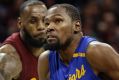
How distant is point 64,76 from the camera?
3924mm

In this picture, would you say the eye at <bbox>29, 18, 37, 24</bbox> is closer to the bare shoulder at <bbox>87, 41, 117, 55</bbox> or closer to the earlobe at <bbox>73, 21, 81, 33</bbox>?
the earlobe at <bbox>73, 21, 81, 33</bbox>

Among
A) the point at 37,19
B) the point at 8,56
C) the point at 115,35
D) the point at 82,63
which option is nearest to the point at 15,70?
the point at 8,56

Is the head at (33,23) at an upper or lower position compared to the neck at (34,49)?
upper

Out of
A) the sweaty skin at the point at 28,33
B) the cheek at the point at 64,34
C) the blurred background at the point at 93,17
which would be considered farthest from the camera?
the blurred background at the point at 93,17

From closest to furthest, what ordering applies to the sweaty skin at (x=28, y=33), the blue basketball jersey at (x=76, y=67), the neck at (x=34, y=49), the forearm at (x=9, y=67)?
the blue basketball jersey at (x=76, y=67), the forearm at (x=9, y=67), the sweaty skin at (x=28, y=33), the neck at (x=34, y=49)

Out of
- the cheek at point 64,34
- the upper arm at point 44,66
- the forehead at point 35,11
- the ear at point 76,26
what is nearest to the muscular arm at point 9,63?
the upper arm at point 44,66

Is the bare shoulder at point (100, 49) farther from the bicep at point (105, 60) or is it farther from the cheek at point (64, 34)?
the cheek at point (64, 34)

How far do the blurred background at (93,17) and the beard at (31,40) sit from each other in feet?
9.27

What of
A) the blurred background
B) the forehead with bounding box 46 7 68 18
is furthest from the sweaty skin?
the blurred background

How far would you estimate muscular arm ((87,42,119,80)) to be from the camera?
143 inches

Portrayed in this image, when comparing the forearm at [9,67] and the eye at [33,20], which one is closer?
the forearm at [9,67]

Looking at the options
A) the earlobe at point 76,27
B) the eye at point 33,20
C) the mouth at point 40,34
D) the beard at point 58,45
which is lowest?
the mouth at point 40,34

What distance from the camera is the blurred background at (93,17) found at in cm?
764

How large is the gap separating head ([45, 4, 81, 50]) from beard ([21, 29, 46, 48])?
59 centimetres
